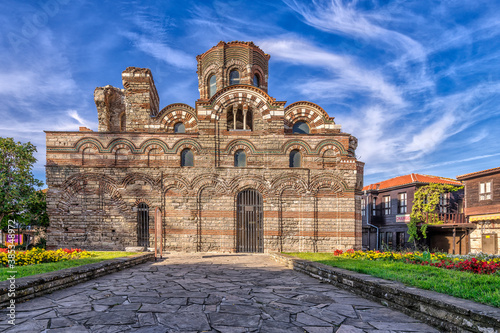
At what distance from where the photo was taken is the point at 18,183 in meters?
14.4

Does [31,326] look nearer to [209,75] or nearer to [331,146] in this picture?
[331,146]

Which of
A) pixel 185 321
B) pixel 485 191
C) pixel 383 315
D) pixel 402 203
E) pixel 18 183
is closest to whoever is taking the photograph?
pixel 185 321

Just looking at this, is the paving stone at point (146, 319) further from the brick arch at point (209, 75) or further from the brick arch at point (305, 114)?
the brick arch at point (209, 75)

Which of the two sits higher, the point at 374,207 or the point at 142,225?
the point at 142,225

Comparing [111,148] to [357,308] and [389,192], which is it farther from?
[389,192]

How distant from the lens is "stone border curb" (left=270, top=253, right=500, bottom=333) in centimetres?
317

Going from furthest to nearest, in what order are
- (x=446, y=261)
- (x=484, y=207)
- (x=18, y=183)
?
(x=484, y=207) < (x=18, y=183) < (x=446, y=261)

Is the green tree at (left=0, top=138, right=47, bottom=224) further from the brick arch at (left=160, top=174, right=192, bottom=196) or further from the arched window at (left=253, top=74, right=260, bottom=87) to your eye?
the arched window at (left=253, top=74, right=260, bottom=87)

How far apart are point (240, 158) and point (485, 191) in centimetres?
1636

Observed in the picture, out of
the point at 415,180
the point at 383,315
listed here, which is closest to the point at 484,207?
the point at 415,180

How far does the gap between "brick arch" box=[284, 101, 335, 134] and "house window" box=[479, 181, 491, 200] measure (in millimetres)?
A: 11668

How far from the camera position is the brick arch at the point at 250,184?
15.2 metres

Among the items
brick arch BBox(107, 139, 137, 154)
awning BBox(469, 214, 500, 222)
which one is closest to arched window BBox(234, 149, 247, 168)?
brick arch BBox(107, 139, 137, 154)

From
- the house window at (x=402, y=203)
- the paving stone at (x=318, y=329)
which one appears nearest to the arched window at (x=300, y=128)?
the house window at (x=402, y=203)
